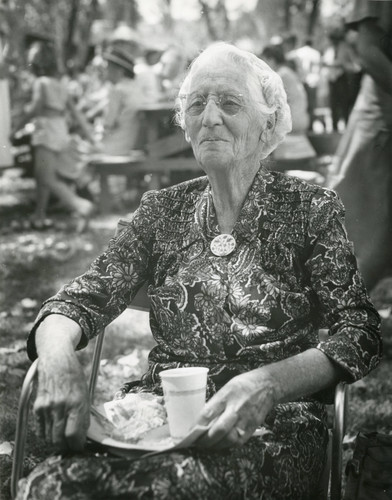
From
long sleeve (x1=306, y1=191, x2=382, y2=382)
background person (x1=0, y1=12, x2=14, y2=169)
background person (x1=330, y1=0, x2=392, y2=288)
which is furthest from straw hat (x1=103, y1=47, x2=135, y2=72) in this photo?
long sleeve (x1=306, y1=191, x2=382, y2=382)

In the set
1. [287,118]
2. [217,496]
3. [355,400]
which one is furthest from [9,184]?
[217,496]

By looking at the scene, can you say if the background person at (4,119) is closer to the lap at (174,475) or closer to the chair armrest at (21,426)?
the chair armrest at (21,426)

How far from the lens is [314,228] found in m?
2.41

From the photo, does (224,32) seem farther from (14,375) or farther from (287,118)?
(287,118)

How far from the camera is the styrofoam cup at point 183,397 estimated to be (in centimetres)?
199

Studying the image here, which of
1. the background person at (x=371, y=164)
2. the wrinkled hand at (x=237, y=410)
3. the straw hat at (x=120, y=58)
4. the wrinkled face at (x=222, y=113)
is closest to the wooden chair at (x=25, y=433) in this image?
the wrinkled hand at (x=237, y=410)

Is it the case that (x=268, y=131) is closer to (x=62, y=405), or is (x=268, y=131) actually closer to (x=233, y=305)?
(x=233, y=305)

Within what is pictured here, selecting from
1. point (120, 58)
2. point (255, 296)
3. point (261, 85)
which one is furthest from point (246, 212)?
point (120, 58)

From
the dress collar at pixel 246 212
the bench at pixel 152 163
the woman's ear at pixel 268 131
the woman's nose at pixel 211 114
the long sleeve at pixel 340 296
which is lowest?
the bench at pixel 152 163

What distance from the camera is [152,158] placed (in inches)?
271

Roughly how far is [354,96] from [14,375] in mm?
2601

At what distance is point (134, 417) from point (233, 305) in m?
0.47

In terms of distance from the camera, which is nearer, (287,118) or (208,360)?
(208,360)

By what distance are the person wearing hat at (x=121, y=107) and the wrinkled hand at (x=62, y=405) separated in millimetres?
5962
